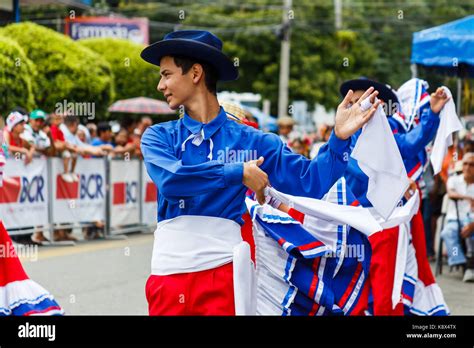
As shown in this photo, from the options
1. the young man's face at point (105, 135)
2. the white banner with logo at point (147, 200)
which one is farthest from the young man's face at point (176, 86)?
the young man's face at point (105, 135)

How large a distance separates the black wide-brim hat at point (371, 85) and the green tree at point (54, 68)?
12.5m

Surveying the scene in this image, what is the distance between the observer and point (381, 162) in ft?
14.8

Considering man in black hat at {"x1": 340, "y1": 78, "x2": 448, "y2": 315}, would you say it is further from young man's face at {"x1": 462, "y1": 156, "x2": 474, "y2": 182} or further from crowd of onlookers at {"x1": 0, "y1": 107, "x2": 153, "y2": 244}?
Answer: crowd of onlookers at {"x1": 0, "y1": 107, "x2": 153, "y2": 244}

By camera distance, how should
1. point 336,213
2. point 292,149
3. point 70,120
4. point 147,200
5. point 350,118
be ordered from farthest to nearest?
point 147,200, point 70,120, point 292,149, point 336,213, point 350,118

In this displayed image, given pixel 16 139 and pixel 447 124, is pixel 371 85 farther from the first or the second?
pixel 16 139

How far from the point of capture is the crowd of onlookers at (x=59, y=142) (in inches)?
496

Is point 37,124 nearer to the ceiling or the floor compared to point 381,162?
nearer to the floor

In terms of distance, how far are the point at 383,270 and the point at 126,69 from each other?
19512 millimetres

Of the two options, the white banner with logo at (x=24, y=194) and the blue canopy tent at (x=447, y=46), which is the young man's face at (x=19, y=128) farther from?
the blue canopy tent at (x=447, y=46)

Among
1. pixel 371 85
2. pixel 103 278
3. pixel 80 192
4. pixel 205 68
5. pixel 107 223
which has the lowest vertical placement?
pixel 107 223

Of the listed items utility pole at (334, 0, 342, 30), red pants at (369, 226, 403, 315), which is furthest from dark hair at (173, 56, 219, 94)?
utility pole at (334, 0, 342, 30)

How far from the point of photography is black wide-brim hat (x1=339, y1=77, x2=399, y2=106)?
7.07m

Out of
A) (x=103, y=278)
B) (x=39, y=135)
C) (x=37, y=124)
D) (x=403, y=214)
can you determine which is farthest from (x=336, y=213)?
(x=37, y=124)

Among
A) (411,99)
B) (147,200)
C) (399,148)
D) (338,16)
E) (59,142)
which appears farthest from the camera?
(338,16)
